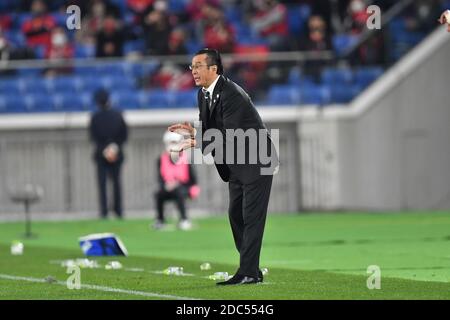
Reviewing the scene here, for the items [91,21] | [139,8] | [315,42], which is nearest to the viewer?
[315,42]

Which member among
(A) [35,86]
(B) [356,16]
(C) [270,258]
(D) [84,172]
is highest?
(B) [356,16]

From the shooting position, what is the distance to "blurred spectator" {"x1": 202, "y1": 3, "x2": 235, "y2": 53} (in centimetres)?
3092

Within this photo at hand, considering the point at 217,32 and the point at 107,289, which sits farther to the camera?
the point at 217,32

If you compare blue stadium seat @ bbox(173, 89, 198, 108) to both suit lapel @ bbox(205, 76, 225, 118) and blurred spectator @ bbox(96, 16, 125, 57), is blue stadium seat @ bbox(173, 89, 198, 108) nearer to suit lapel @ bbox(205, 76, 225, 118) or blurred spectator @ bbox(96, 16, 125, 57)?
blurred spectator @ bbox(96, 16, 125, 57)

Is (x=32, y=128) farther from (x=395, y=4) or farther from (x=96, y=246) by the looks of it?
(x=96, y=246)

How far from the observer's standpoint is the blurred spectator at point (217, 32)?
3092 cm

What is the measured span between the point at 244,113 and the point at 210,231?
453 inches

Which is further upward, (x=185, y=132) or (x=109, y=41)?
(x=109, y=41)

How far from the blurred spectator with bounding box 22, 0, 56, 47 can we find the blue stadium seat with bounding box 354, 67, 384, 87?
7.01 metres

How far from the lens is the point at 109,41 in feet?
103

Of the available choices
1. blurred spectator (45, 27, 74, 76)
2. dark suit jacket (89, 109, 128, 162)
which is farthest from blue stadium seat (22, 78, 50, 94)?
dark suit jacket (89, 109, 128, 162)

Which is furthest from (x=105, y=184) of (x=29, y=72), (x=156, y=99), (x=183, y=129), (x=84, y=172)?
(x=183, y=129)

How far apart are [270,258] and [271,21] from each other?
580 inches

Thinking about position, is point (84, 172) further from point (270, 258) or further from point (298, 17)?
point (270, 258)
